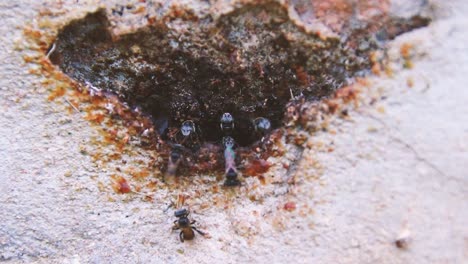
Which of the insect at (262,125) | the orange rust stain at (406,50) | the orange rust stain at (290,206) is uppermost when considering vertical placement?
the orange rust stain at (406,50)

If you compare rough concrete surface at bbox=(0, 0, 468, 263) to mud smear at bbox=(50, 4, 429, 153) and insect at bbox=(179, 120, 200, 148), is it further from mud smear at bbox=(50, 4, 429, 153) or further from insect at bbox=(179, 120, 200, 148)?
insect at bbox=(179, 120, 200, 148)

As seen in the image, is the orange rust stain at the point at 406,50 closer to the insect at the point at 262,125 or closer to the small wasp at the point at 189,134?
the insect at the point at 262,125

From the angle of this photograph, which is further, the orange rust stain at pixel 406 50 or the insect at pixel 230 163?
the insect at pixel 230 163

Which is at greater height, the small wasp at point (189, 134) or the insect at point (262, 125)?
the insect at point (262, 125)

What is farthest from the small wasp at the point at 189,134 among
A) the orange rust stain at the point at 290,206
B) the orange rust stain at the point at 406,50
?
the orange rust stain at the point at 406,50

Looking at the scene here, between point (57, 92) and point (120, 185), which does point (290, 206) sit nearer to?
point (120, 185)

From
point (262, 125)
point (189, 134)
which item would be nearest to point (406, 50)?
point (262, 125)
